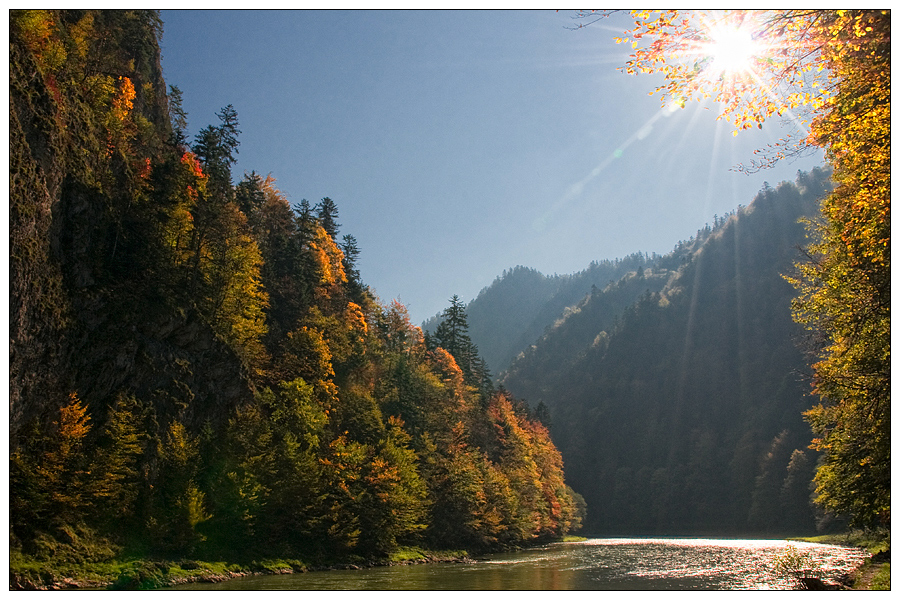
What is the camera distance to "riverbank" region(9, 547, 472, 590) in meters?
26.8

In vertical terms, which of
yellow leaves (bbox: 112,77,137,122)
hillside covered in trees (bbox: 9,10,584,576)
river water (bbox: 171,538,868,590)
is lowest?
river water (bbox: 171,538,868,590)

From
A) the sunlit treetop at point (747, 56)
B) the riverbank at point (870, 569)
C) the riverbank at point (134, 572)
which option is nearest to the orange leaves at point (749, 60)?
the sunlit treetop at point (747, 56)

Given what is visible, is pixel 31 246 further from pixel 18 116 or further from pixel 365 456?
pixel 365 456

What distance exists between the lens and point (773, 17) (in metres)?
11.0

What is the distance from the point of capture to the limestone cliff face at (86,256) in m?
30.6

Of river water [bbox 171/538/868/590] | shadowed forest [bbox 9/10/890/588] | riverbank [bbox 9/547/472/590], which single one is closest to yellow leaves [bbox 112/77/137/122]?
shadowed forest [bbox 9/10/890/588]

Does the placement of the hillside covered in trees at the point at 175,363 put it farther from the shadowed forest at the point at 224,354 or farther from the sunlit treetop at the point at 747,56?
the sunlit treetop at the point at 747,56

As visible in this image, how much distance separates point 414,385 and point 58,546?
141ft

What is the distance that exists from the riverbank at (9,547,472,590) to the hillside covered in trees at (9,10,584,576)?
0.95 meters

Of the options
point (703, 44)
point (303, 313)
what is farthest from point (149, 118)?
point (703, 44)

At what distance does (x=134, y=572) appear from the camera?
106 feet

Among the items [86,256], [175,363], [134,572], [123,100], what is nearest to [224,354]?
[175,363]

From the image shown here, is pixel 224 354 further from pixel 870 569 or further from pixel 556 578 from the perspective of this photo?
pixel 870 569

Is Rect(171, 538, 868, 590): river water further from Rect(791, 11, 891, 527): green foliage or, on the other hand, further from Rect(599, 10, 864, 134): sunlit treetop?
Rect(599, 10, 864, 134): sunlit treetop
